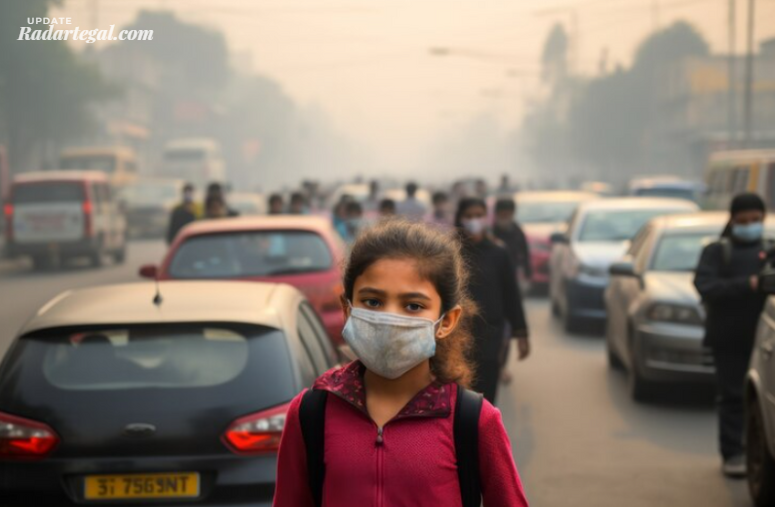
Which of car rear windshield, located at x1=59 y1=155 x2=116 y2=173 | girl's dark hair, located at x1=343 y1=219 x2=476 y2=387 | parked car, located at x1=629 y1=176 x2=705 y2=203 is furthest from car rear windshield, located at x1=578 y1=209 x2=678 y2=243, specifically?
car rear windshield, located at x1=59 y1=155 x2=116 y2=173

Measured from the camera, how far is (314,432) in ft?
9.95

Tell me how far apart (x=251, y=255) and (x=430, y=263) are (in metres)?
7.71

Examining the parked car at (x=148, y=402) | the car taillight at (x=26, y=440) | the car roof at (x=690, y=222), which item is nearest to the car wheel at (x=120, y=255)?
the car roof at (x=690, y=222)

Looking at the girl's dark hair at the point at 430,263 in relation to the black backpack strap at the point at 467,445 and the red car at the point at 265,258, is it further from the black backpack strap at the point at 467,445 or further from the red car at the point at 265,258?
the red car at the point at 265,258

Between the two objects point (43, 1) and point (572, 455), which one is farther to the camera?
point (43, 1)

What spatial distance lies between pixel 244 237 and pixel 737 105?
8063 cm

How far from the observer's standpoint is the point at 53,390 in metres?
5.53

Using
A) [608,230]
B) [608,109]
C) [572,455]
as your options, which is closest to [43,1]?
[608,230]

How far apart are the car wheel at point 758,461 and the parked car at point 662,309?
2.62 m

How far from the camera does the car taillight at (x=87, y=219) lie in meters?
29.9

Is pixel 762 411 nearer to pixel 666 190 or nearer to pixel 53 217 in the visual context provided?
pixel 53 217

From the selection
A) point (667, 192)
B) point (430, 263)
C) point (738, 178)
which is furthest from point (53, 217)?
point (430, 263)

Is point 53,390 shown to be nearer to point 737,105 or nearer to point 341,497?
point 341,497

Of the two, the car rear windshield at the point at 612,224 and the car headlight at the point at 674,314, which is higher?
the car headlight at the point at 674,314
